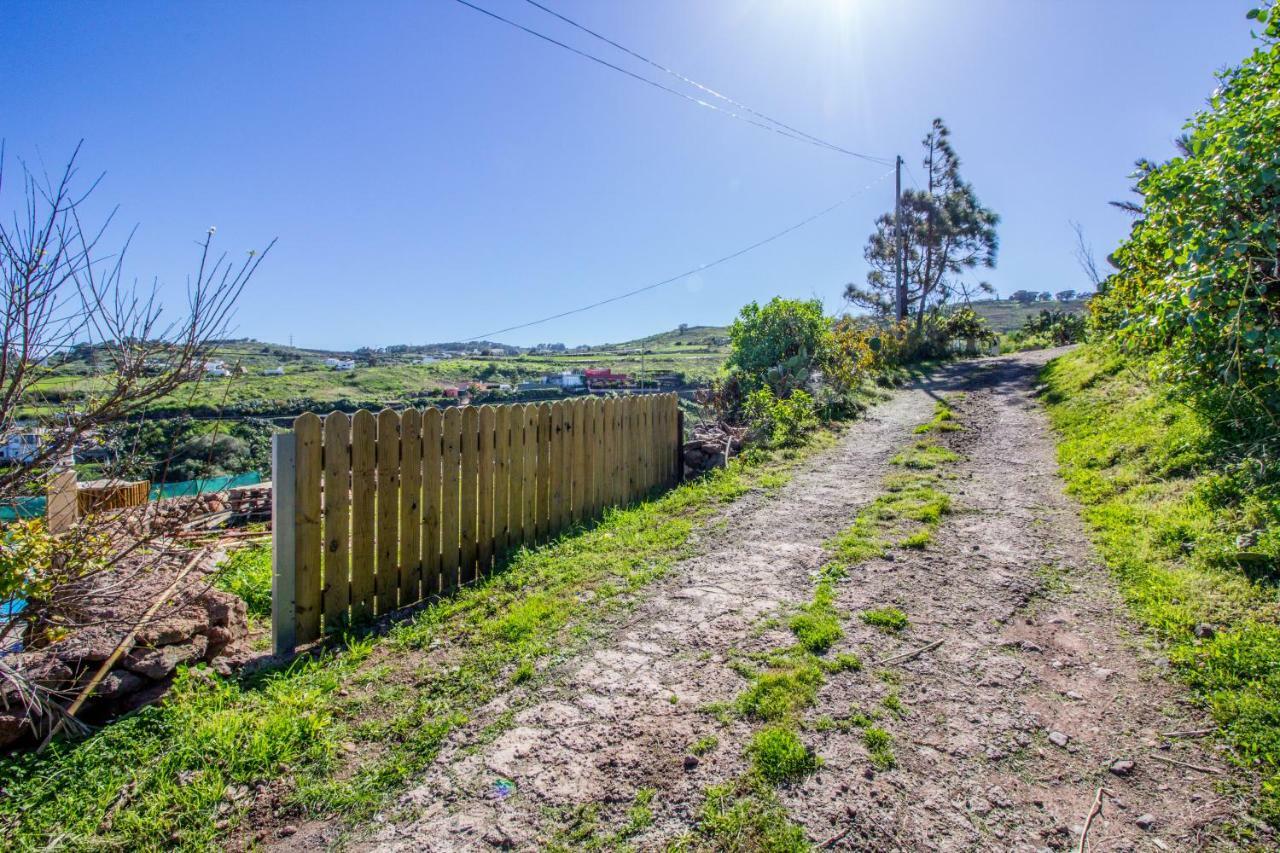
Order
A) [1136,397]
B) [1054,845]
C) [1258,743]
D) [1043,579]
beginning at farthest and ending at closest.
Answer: [1136,397], [1043,579], [1258,743], [1054,845]

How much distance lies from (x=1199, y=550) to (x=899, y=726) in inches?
111

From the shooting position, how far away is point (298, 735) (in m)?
2.65

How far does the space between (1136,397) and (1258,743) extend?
733cm

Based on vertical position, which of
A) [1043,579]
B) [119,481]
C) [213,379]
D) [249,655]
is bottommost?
[249,655]

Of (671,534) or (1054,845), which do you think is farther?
(671,534)

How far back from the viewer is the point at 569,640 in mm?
3516

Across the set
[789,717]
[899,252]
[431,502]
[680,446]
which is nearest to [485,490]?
[431,502]

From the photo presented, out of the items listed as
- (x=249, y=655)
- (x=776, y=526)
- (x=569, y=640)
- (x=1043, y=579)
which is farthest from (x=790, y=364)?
(x=249, y=655)

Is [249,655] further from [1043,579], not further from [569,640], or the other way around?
[1043,579]

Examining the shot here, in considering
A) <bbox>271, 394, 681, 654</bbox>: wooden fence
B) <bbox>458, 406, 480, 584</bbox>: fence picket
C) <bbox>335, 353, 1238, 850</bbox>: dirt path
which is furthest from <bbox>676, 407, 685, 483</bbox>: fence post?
<bbox>458, 406, 480, 584</bbox>: fence picket

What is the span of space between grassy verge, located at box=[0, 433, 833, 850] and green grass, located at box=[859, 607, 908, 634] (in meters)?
1.58

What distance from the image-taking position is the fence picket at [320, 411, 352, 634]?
3.78 meters

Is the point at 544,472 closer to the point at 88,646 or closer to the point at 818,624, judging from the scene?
the point at 818,624

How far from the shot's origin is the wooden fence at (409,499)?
12.0ft
